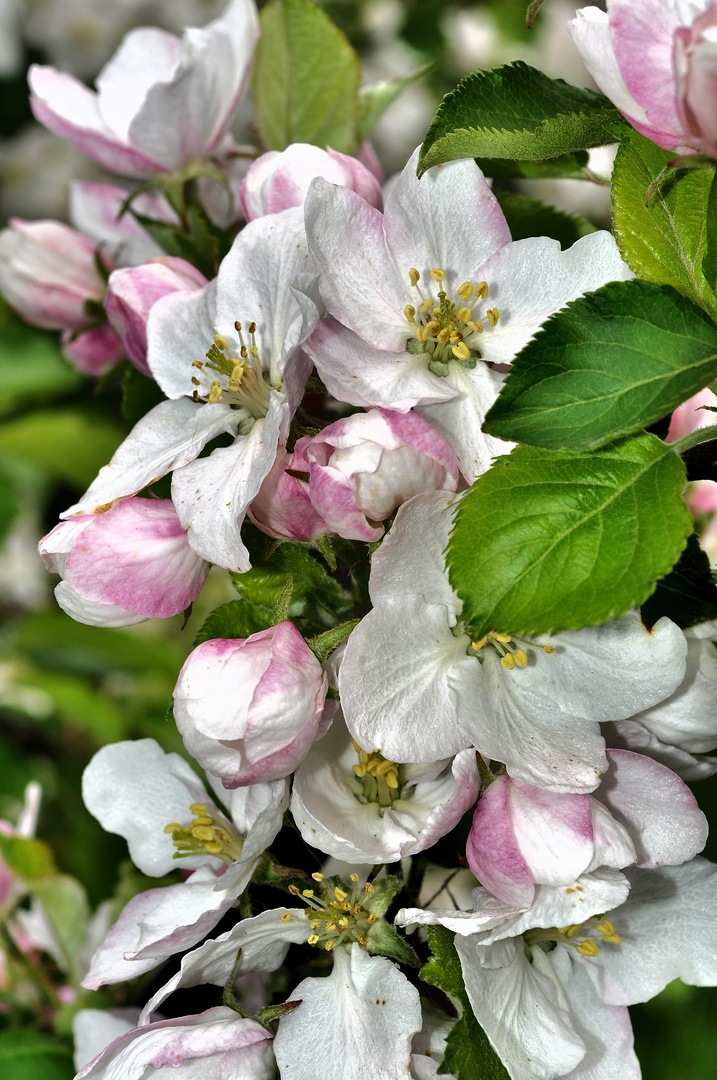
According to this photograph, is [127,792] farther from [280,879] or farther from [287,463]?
[287,463]

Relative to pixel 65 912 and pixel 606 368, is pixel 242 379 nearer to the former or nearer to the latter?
pixel 606 368

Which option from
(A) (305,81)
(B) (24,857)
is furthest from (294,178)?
(B) (24,857)

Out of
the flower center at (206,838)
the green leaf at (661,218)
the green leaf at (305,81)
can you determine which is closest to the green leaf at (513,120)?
the green leaf at (661,218)

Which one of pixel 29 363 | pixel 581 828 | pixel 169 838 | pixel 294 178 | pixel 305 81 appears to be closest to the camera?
pixel 581 828

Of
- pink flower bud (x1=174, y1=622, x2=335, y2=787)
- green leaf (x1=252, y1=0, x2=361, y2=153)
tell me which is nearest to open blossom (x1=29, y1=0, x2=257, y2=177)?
green leaf (x1=252, y1=0, x2=361, y2=153)

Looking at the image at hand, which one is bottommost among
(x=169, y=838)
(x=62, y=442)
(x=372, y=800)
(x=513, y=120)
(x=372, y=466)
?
(x=62, y=442)

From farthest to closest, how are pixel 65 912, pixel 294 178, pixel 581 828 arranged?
pixel 65 912, pixel 294 178, pixel 581 828

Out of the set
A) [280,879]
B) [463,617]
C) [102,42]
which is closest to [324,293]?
[463,617]

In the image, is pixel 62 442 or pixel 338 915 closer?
pixel 338 915
